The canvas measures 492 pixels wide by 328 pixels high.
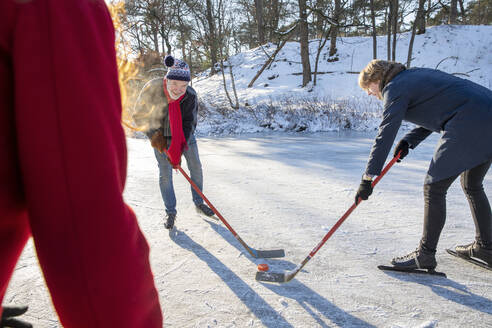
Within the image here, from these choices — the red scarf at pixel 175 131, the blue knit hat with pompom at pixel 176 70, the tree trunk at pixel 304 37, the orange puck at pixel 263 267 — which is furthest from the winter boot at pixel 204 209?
the tree trunk at pixel 304 37

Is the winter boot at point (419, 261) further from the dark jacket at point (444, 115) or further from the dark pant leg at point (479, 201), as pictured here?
the dark jacket at point (444, 115)

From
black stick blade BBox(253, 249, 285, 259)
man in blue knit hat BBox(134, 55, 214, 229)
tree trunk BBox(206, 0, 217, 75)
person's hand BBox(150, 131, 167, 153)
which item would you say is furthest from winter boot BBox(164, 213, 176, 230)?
tree trunk BBox(206, 0, 217, 75)

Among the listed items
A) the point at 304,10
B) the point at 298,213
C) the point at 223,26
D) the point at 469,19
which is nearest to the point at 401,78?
the point at 298,213

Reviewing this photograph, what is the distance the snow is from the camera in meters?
1.94

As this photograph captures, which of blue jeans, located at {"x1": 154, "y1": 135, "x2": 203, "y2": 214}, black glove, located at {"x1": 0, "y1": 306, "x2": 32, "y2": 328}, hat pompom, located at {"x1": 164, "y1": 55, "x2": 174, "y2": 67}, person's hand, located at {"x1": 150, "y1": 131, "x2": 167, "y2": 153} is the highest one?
hat pompom, located at {"x1": 164, "y1": 55, "x2": 174, "y2": 67}

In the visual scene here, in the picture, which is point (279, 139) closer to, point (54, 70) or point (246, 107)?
Result: point (246, 107)

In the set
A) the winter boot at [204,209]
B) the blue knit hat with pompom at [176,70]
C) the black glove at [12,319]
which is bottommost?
the winter boot at [204,209]

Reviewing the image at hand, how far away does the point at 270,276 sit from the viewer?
2297mm

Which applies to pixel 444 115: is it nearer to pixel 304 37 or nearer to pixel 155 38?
pixel 304 37

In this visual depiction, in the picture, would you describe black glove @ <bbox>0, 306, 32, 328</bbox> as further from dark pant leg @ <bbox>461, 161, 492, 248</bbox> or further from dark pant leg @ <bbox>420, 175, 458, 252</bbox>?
dark pant leg @ <bbox>461, 161, 492, 248</bbox>

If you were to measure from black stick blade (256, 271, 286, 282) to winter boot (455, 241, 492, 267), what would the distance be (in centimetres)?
142

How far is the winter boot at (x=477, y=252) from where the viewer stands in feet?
7.61

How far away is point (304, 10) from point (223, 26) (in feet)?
11.1

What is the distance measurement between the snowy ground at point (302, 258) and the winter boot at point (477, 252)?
8cm
